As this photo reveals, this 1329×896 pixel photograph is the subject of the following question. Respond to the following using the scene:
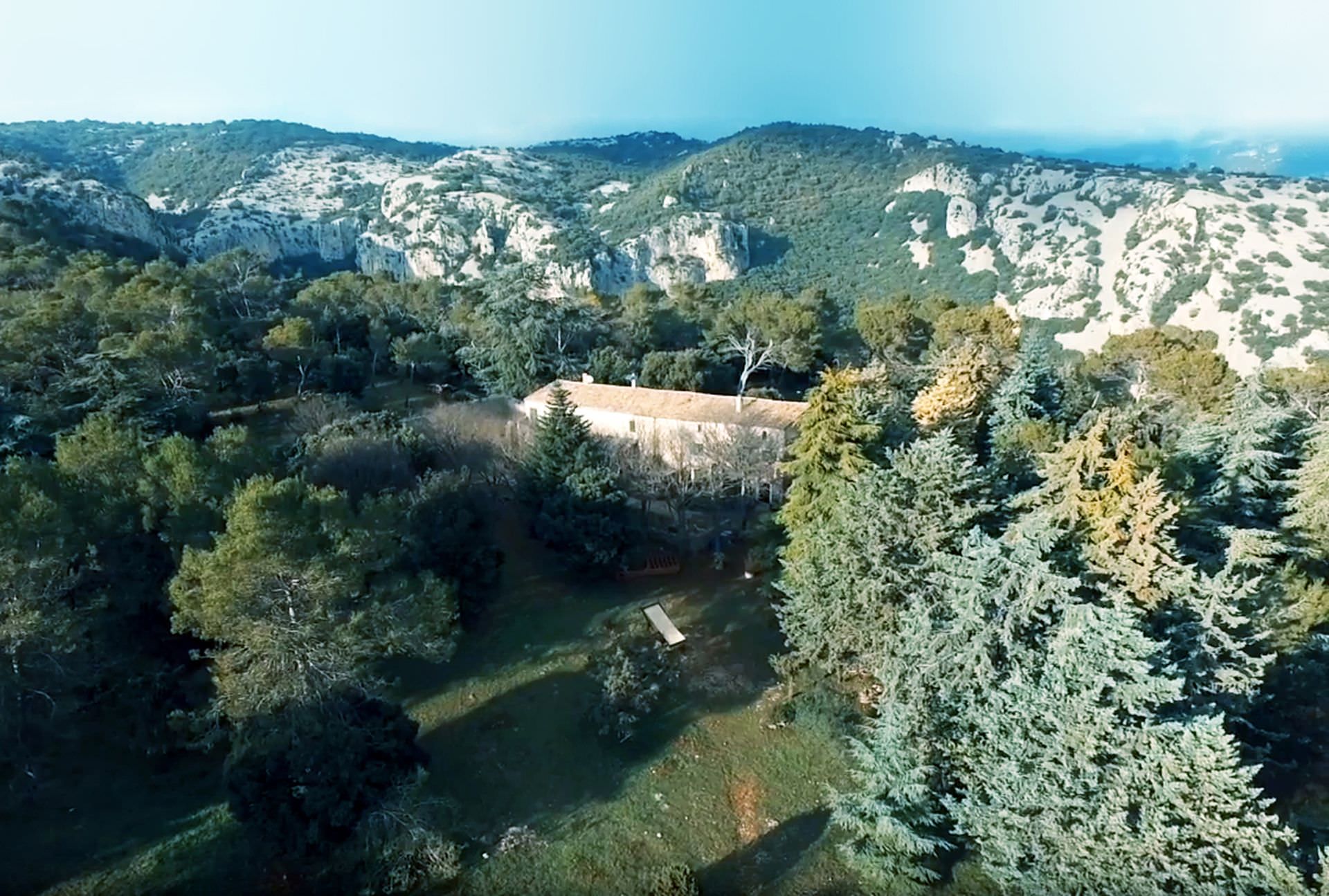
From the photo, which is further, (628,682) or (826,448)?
(826,448)

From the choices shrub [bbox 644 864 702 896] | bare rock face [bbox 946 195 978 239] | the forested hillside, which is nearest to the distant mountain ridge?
bare rock face [bbox 946 195 978 239]

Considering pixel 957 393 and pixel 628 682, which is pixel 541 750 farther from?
pixel 957 393

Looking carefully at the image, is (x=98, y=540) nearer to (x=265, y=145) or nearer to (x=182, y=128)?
(x=265, y=145)

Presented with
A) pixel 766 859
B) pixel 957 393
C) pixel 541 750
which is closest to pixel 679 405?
pixel 957 393

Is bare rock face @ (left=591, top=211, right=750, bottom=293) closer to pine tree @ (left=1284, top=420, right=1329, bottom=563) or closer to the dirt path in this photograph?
pine tree @ (left=1284, top=420, right=1329, bottom=563)

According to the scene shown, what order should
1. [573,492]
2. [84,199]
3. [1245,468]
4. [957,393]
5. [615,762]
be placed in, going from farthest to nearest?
[84,199] < [957,393] < [573,492] < [1245,468] < [615,762]

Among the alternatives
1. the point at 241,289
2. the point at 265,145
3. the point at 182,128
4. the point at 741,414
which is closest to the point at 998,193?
the point at 741,414

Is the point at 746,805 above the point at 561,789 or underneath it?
underneath
